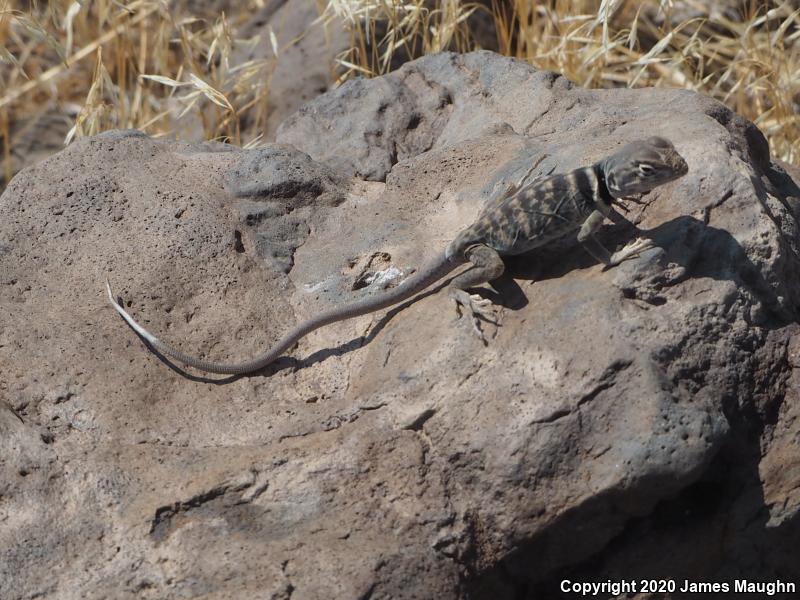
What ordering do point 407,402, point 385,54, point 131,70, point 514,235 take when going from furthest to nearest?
point 131,70 → point 385,54 → point 514,235 → point 407,402

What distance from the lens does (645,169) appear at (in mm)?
3908

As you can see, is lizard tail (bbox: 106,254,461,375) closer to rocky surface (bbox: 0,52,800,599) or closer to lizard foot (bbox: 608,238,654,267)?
rocky surface (bbox: 0,52,800,599)

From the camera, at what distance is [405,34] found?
700 centimetres

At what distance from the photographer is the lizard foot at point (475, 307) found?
3955mm

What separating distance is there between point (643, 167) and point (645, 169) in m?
0.01

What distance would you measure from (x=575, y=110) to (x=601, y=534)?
2508 millimetres

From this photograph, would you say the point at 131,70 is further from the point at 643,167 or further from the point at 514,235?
the point at 643,167

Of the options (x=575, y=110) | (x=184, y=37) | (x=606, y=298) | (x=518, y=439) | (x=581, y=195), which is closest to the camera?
(x=518, y=439)

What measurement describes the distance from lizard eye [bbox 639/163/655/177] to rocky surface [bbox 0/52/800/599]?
0.27 meters

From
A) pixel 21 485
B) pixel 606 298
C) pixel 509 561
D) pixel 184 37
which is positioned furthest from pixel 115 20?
pixel 509 561

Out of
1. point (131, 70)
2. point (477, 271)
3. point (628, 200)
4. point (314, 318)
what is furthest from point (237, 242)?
point (131, 70)

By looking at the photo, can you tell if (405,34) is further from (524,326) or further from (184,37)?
(524,326)

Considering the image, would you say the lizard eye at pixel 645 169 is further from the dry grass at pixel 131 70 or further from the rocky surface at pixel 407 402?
the dry grass at pixel 131 70

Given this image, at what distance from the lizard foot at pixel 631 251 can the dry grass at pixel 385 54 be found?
2073mm
